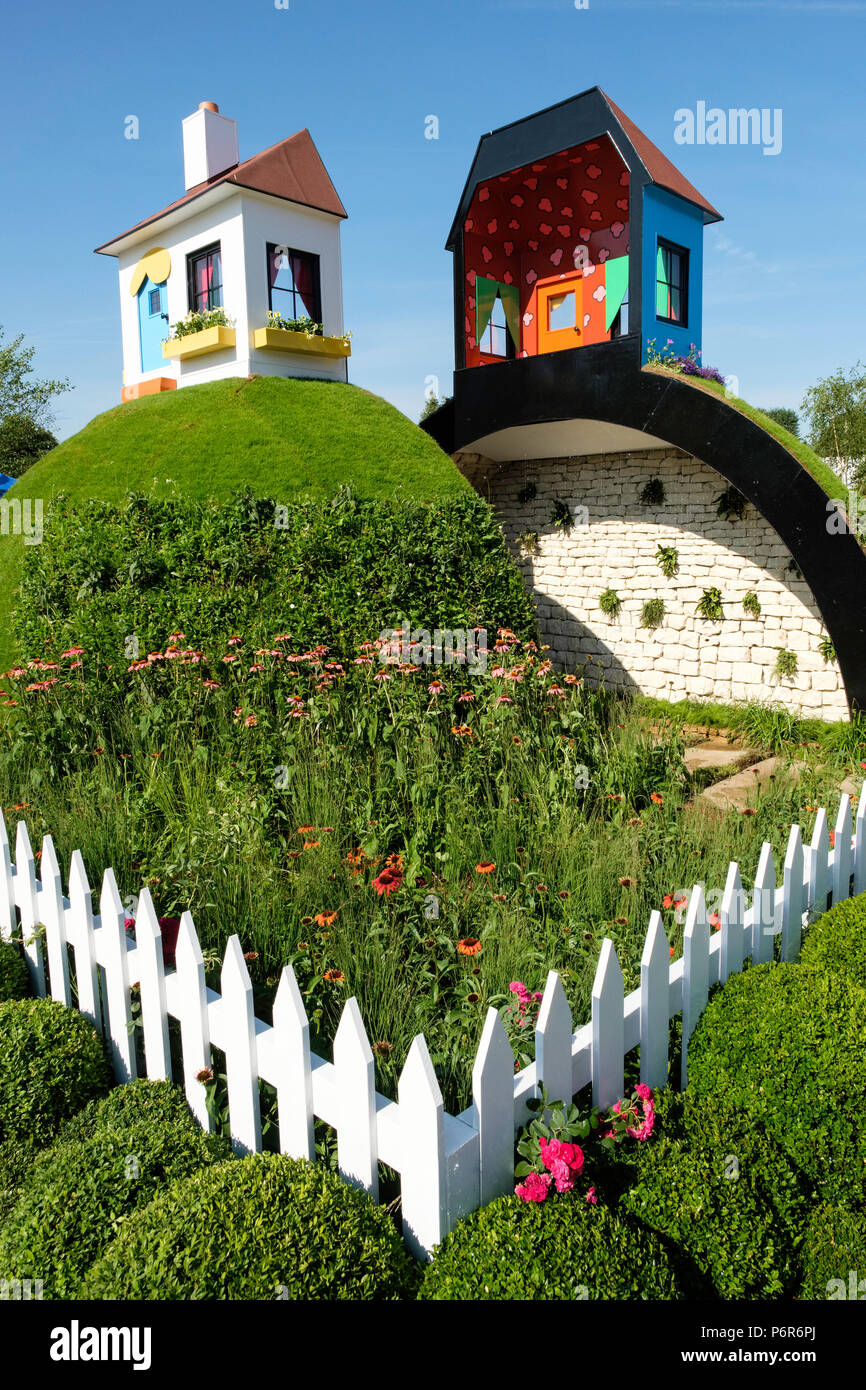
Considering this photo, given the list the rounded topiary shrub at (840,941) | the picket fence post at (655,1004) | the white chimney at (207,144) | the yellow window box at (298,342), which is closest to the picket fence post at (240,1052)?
the picket fence post at (655,1004)

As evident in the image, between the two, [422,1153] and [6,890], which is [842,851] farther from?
[6,890]

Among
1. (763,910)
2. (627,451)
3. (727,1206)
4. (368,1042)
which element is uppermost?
(627,451)

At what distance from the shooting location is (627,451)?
1166 cm

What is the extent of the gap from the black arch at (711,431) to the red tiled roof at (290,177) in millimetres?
4075

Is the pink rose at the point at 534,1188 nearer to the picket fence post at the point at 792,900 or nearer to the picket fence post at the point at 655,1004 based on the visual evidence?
the picket fence post at the point at 655,1004

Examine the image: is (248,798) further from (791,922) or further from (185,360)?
(185,360)

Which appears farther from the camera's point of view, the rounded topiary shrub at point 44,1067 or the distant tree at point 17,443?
the distant tree at point 17,443

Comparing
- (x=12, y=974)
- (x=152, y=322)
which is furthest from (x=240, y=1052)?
(x=152, y=322)

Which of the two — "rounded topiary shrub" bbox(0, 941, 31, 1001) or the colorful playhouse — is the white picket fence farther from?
the colorful playhouse

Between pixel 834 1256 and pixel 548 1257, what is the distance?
83 centimetres

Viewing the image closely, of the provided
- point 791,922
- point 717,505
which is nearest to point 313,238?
point 717,505

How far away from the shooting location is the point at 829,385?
2712 centimetres

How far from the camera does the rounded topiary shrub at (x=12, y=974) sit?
3.39 meters

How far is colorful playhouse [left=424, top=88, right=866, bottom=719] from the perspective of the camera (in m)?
8.89
